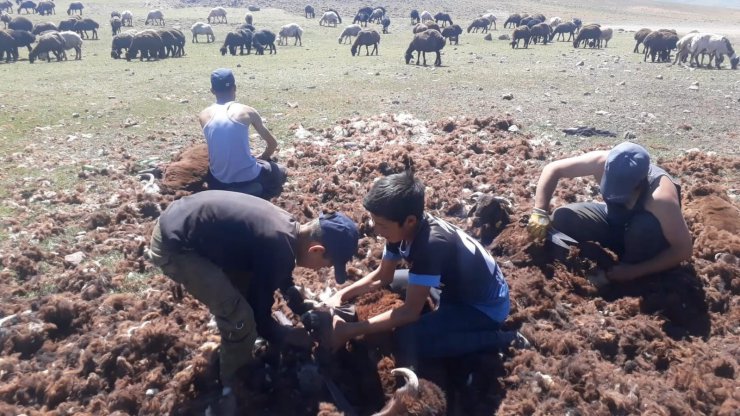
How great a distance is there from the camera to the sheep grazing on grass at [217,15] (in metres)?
54.5

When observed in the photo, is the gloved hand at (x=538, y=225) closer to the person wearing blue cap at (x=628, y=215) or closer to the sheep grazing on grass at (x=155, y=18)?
the person wearing blue cap at (x=628, y=215)

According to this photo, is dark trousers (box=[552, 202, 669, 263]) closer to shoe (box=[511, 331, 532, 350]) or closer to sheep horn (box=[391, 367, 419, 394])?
shoe (box=[511, 331, 532, 350])

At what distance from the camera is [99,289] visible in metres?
5.21

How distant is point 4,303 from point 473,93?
12081mm

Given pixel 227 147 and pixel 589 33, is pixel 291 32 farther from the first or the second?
pixel 227 147

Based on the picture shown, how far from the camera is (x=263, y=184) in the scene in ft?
24.3

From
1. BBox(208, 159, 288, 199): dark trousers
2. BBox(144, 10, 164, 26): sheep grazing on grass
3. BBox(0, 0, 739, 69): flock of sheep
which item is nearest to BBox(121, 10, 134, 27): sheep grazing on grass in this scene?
BBox(144, 10, 164, 26): sheep grazing on grass

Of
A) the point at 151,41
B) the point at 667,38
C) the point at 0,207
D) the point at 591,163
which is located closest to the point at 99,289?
the point at 0,207

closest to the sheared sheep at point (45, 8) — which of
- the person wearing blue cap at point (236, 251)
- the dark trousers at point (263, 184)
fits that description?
the dark trousers at point (263, 184)

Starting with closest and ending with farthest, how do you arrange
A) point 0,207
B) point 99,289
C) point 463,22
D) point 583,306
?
1. point 583,306
2. point 99,289
3. point 0,207
4. point 463,22

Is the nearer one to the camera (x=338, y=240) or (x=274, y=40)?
(x=338, y=240)

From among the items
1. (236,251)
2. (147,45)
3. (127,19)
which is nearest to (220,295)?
(236,251)

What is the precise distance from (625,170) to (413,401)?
260 centimetres

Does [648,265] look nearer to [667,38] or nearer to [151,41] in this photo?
[667,38]
